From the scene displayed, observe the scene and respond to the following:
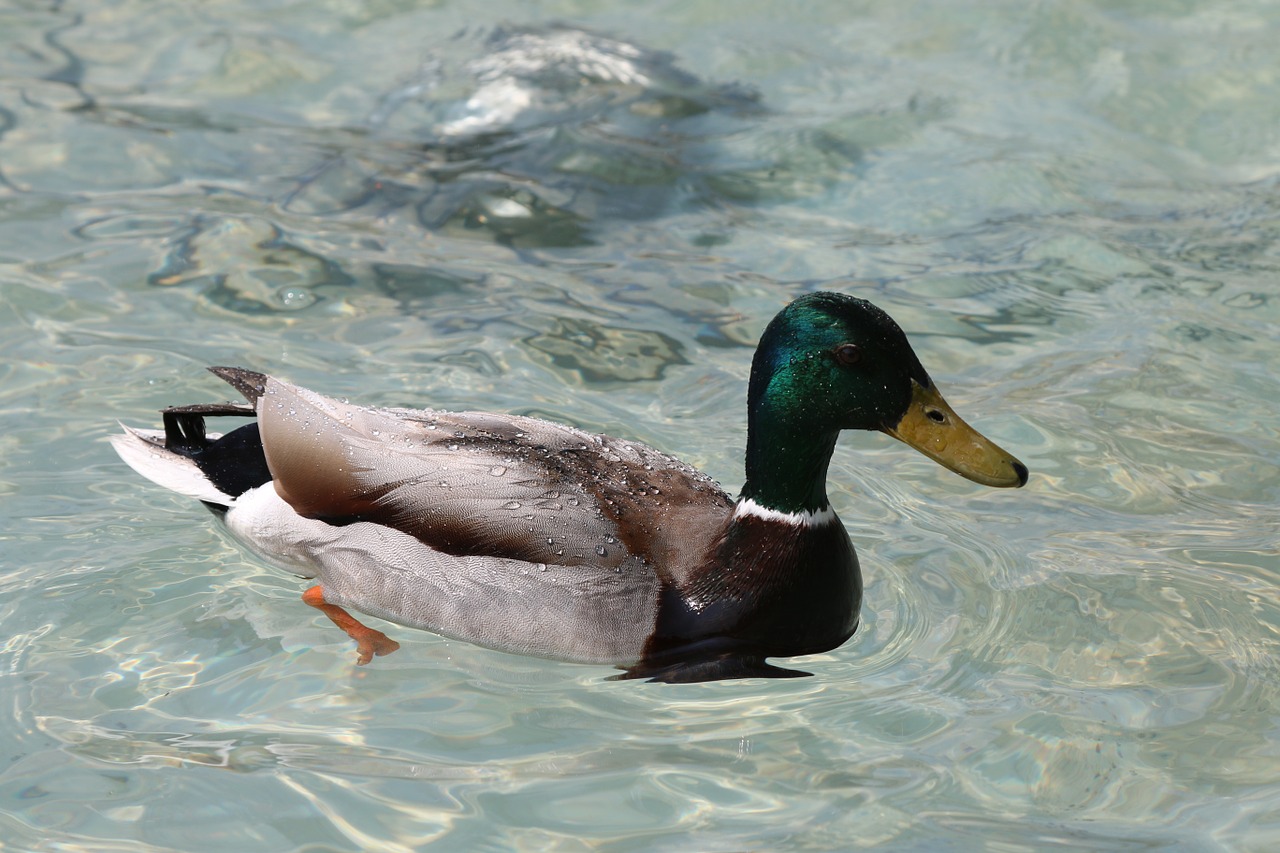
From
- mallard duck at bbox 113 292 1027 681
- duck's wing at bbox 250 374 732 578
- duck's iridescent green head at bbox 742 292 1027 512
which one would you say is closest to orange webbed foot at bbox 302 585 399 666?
mallard duck at bbox 113 292 1027 681

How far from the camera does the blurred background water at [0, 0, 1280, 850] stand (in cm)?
417

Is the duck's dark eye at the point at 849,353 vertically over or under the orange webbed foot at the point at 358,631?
over

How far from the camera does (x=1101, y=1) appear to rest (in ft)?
34.9

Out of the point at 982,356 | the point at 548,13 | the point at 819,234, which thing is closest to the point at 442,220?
the point at 819,234

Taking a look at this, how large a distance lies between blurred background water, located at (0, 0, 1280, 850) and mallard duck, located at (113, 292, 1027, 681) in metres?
0.14

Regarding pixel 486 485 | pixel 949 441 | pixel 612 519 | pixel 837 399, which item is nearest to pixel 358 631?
pixel 486 485

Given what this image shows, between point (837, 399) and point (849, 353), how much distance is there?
15cm

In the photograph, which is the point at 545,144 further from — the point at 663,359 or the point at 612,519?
the point at 612,519

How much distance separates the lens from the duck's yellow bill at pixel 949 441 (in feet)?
15.1

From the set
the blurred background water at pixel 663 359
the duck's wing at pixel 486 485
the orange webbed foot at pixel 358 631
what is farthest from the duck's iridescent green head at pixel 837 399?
the orange webbed foot at pixel 358 631

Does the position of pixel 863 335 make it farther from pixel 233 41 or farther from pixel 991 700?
pixel 233 41

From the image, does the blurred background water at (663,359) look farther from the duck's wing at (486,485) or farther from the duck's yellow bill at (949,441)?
the duck's yellow bill at (949,441)

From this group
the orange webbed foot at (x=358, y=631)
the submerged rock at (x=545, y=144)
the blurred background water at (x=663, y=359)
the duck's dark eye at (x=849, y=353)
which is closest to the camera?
the blurred background water at (x=663, y=359)

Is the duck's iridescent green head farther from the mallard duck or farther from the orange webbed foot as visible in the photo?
the orange webbed foot
